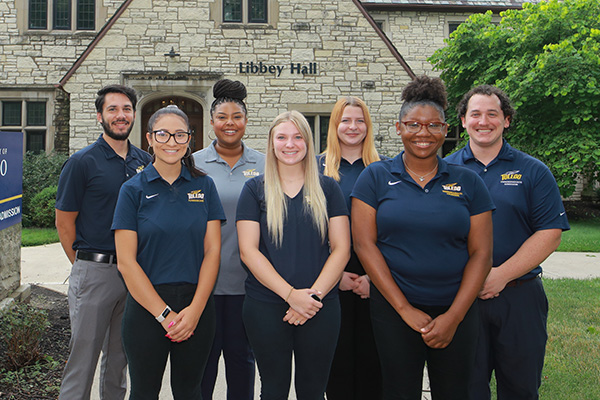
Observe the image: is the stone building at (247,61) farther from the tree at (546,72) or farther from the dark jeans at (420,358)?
the dark jeans at (420,358)

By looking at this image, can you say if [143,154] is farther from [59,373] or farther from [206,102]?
[206,102]

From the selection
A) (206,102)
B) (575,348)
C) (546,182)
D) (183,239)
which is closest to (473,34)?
(206,102)

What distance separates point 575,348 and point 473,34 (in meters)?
11.9

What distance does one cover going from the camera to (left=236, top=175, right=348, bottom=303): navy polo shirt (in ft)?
7.59

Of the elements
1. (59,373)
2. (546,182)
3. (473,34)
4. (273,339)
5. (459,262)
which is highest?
(473,34)

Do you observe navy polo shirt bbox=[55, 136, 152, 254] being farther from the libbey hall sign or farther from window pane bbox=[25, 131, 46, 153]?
window pane bbox=[25, 131, 46, 153]

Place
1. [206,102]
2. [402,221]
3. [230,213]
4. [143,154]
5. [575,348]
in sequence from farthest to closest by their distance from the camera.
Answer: [206,102], [575,348], [143,154], [230,213], [402,221]

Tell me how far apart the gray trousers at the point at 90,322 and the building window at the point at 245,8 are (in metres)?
10.0

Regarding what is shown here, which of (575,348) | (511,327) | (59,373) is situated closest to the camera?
(511,327)

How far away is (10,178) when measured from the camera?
3.72 m

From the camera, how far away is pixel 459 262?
7.49 feet

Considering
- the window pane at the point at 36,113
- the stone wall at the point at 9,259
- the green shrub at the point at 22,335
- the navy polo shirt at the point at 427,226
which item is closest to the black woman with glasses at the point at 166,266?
the navy polo shirt at the point at 427,226

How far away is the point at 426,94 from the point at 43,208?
10.7 metres

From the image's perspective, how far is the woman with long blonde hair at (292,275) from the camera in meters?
2.28
